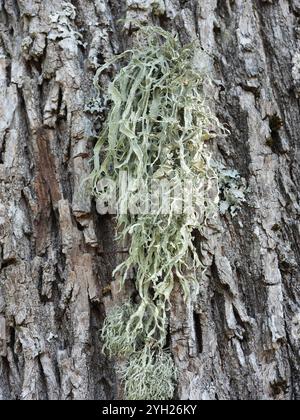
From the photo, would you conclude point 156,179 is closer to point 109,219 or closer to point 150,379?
point 109,219

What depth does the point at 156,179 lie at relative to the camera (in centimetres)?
219

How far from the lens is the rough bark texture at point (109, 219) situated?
7.30 ft

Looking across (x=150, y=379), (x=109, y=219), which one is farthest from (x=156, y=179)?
(x=150, y=379)

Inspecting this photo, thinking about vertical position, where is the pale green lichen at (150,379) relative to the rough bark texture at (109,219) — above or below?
below

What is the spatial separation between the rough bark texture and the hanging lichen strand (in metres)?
0.08

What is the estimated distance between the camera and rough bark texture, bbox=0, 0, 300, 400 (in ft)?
7.30

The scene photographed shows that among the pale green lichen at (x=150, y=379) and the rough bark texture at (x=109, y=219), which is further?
the rough bark texture at (x=109, y=219)

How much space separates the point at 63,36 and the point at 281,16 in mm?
927

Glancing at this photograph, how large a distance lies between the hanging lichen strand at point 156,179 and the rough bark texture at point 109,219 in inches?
3.0

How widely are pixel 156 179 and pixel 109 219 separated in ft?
0.89

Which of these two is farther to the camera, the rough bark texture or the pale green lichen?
the rough bark texture

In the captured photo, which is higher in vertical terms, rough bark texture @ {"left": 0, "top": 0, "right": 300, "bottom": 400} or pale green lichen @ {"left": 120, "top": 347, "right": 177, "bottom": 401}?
rough bark texture @ {"left": 0, "top": 0, "right": 300, "bottom": 400}

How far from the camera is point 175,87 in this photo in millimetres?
2246
